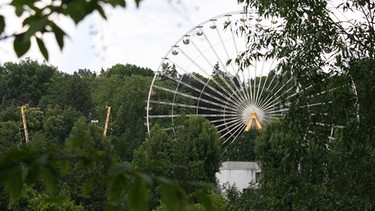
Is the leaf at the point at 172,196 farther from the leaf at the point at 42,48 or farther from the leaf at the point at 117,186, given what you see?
the leaf at the point at 42,48

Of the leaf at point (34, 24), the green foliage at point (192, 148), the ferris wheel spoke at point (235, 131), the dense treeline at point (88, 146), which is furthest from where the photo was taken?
the ferris wheel spoke at point (235, 131)

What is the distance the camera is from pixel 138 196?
2098mm

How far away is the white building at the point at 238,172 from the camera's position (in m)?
45.5

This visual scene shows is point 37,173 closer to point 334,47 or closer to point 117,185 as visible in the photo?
point 117,185

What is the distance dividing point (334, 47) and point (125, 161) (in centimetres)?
989

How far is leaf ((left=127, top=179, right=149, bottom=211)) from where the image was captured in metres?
2.08

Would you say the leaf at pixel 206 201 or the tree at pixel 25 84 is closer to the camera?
the leaf at pixel 206 201

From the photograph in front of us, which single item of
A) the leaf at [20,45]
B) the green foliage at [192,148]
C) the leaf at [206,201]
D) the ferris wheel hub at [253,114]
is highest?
the ferris wheel hub at [253,114]

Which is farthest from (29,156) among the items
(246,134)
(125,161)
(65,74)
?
(65,74)

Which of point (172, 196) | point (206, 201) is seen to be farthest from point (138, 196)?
point (206, 201)

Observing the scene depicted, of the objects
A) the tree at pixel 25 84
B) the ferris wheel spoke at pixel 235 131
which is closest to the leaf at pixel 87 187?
the ferris wheel spoke at pixel 235 131

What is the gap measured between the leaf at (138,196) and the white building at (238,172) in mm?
43350

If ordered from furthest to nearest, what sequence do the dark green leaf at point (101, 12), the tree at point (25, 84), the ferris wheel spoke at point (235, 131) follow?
the tree at point (25, 84), the ferris wheel spoke at point (235, 131), the dark green leaf at point (101, 12)

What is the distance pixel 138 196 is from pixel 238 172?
44.0 metres
